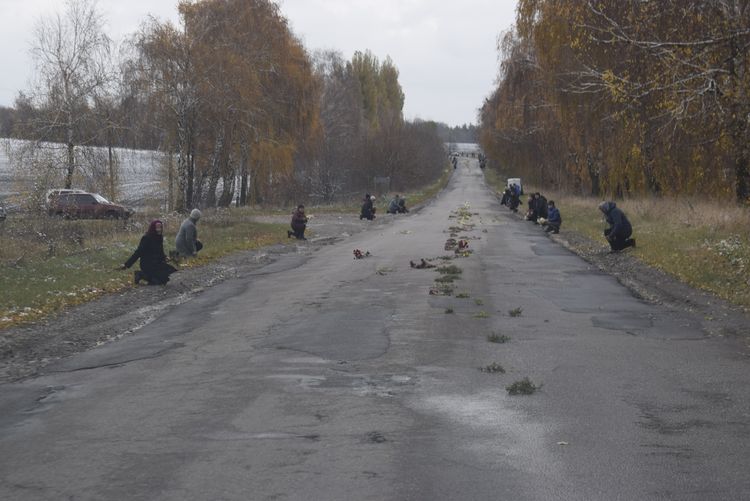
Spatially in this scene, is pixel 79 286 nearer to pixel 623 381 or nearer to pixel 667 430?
pixel 623 381

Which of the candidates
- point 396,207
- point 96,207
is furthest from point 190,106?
point 396,207

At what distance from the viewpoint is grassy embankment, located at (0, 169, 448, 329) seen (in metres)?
15.4

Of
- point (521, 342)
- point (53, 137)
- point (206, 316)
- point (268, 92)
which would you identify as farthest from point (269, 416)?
point (268, 92)

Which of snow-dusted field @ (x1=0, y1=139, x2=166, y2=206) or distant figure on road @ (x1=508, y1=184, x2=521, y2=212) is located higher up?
snow-dusted field @ (x1=0, y1=139, x2=166, y2=206)

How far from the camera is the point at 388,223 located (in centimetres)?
4306

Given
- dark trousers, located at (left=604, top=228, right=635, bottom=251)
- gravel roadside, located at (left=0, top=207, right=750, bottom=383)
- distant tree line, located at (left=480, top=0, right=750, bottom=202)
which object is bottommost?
gravel roadside, located at (left=0, top=207, right=750, bottom=383)

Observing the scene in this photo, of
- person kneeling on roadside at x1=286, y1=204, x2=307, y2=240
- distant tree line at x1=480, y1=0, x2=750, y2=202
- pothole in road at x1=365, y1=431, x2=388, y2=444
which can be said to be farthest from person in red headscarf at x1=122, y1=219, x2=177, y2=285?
person kneeling on roadside at x1=286, y1=204, x2=307, y2=240

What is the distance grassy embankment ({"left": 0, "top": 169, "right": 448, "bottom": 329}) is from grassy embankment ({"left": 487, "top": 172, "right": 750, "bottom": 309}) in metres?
11.1

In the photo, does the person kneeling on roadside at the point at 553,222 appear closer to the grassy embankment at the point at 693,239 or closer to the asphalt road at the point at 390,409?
the grassy embankment at the point at 693,239

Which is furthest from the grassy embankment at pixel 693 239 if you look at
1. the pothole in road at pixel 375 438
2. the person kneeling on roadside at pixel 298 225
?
the person kneeling on roadside at pixel 298 225

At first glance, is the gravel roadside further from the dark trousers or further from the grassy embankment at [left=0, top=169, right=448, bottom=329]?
the grassy embankment at [left=0, top=169, right=448, bottom=329]

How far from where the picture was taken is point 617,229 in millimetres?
23438

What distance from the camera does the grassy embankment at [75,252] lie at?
1542 centimetres

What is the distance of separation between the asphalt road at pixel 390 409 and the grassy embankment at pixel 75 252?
2863mm
